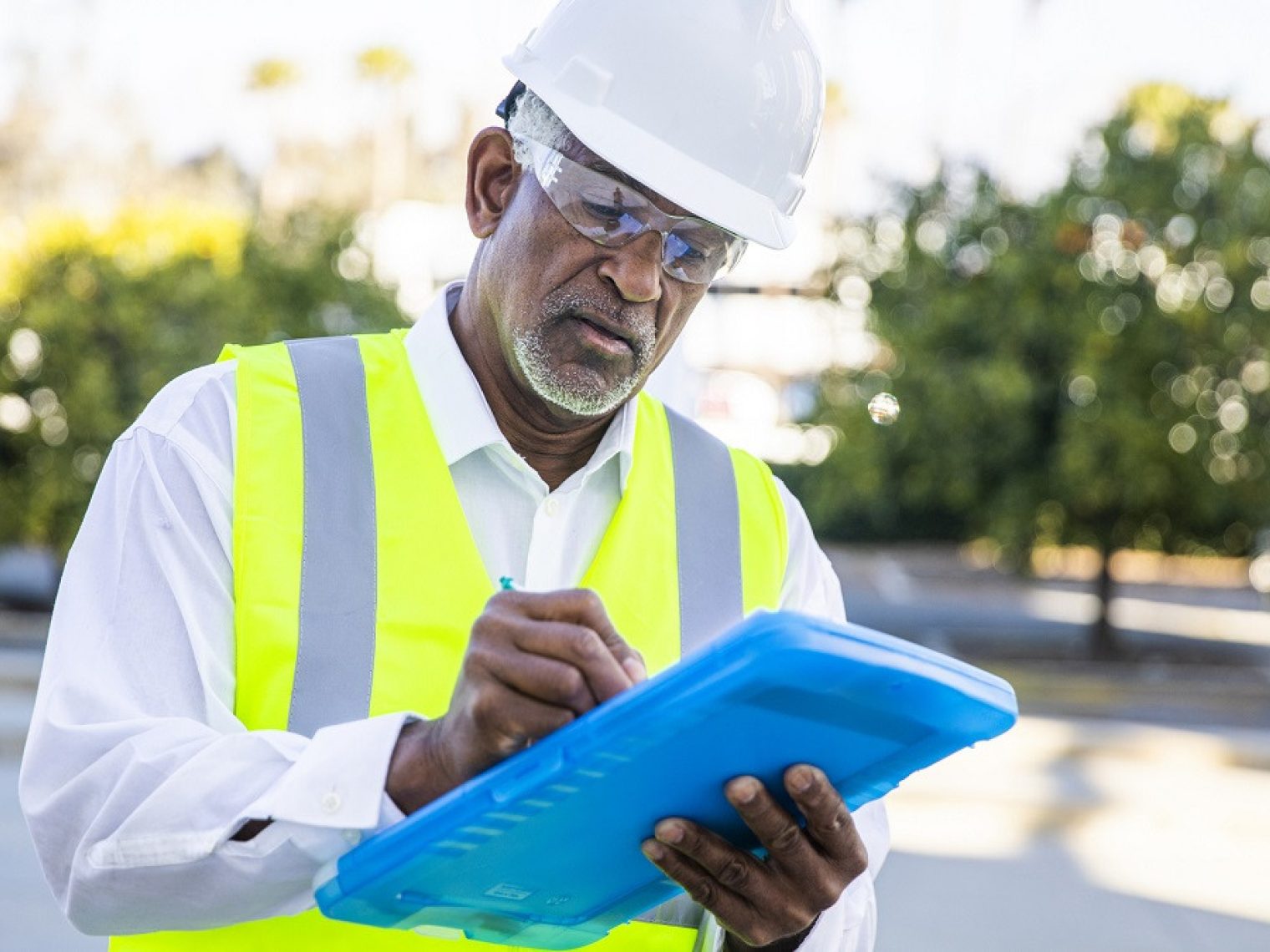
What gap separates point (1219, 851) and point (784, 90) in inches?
277

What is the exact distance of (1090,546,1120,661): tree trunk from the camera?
13.4m

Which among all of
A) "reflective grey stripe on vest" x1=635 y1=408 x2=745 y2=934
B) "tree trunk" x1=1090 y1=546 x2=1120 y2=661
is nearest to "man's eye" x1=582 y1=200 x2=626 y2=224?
"reflective grey stripe on vest" x1=635 y1=408 x2=745 y2=934

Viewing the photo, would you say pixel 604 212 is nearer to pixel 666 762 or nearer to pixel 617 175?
pixel 617 175

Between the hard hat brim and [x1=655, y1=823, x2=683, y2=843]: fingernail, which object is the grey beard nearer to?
the hard hat brim

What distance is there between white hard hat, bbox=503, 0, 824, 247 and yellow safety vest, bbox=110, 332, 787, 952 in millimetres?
351

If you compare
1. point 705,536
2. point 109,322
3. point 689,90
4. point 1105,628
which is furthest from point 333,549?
point 109,322

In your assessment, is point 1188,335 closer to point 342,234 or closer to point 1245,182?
point 1245,182

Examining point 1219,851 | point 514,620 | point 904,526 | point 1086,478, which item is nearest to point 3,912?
point 1219,851

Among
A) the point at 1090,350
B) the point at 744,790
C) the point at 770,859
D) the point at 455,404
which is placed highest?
the point at 455,404

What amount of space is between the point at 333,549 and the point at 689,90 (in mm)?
597

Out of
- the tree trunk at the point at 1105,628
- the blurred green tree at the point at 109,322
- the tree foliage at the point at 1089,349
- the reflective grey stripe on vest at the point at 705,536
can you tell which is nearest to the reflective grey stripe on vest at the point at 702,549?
the reflective grey stripe on vest at the point at 705,536

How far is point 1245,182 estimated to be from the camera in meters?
12.6

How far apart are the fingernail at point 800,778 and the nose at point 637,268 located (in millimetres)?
615

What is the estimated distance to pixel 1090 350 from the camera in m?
12.4
